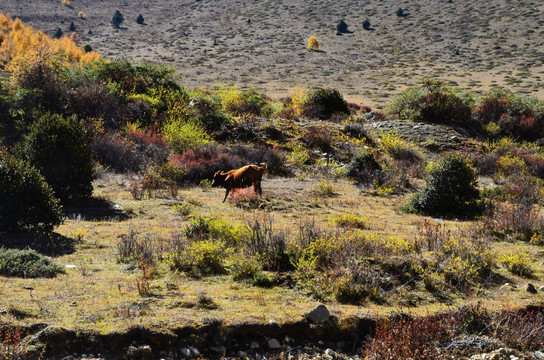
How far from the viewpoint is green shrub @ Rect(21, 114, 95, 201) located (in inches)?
382

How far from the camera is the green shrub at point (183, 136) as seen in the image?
53.9 feet

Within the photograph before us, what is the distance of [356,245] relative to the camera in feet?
23.4

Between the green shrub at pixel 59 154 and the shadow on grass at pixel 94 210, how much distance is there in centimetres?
23

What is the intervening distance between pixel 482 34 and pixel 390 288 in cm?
5657

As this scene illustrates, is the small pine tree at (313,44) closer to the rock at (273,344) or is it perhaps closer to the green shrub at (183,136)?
the green shrub at (183,136)

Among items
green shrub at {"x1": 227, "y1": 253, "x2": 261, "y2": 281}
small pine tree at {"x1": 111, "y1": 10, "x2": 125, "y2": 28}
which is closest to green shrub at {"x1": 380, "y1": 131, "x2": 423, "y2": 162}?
green shrub at {"x1": 227, "y1": 253, "x2": 261, "y2": 281}

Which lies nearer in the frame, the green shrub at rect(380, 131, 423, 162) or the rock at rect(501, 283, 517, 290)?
the rock at rect(501, 283, 517, 290)

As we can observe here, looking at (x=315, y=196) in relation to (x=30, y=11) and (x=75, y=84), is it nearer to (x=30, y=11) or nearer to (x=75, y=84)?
(x=75, y=84)

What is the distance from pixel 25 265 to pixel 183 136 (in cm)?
1094

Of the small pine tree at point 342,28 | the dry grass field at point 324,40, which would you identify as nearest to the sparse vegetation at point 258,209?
the dry grass field at point 324,40

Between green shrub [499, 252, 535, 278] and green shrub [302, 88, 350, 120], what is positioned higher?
green shrub [302, 88, 350, 120]

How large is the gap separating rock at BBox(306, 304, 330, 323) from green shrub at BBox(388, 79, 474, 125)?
18.9 m

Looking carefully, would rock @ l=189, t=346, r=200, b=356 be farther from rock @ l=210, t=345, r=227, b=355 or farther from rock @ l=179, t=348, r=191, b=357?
rock @ l=210, t=345, r=227, b=355

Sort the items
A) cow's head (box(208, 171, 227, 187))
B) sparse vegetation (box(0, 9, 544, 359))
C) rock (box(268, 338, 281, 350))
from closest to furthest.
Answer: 1. rock (box(268, 338, 281, 350))
2. sparse vegetation (box(0, 9, 544, 359))
3. cow's head (box(208, 171, 227, 187))
